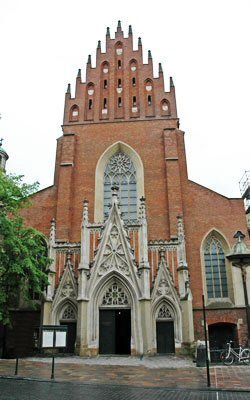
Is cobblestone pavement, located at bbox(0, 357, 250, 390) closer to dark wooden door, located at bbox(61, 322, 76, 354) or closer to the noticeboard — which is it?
the noticeboard

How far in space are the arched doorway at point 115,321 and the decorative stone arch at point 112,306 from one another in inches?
4.2

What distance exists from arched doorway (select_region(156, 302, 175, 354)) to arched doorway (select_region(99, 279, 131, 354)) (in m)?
1.66

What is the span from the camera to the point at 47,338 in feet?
42.0

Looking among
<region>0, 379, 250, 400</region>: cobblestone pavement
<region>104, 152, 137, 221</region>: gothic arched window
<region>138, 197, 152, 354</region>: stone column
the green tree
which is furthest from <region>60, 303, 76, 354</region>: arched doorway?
<region>0, 379, 250, 400</region>: cobblestone pavement

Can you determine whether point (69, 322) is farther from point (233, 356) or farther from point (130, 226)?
point (233, 356)

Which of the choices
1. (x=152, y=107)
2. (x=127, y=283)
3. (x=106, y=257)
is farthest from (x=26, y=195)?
(x=152, y=107)

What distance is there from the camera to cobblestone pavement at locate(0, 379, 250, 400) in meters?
8.80

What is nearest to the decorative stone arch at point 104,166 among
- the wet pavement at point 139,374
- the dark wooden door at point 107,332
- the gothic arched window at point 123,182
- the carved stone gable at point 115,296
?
the gothic arched window at point 123,182

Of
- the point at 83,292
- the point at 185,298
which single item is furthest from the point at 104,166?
the point at 185,298

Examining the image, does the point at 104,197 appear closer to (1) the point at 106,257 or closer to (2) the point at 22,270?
(1) the point at 106,257

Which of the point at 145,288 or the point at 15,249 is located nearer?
the point at 15,249

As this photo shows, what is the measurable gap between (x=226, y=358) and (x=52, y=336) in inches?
314

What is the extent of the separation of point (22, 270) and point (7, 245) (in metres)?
1.37

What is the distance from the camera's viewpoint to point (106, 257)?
817 inches
